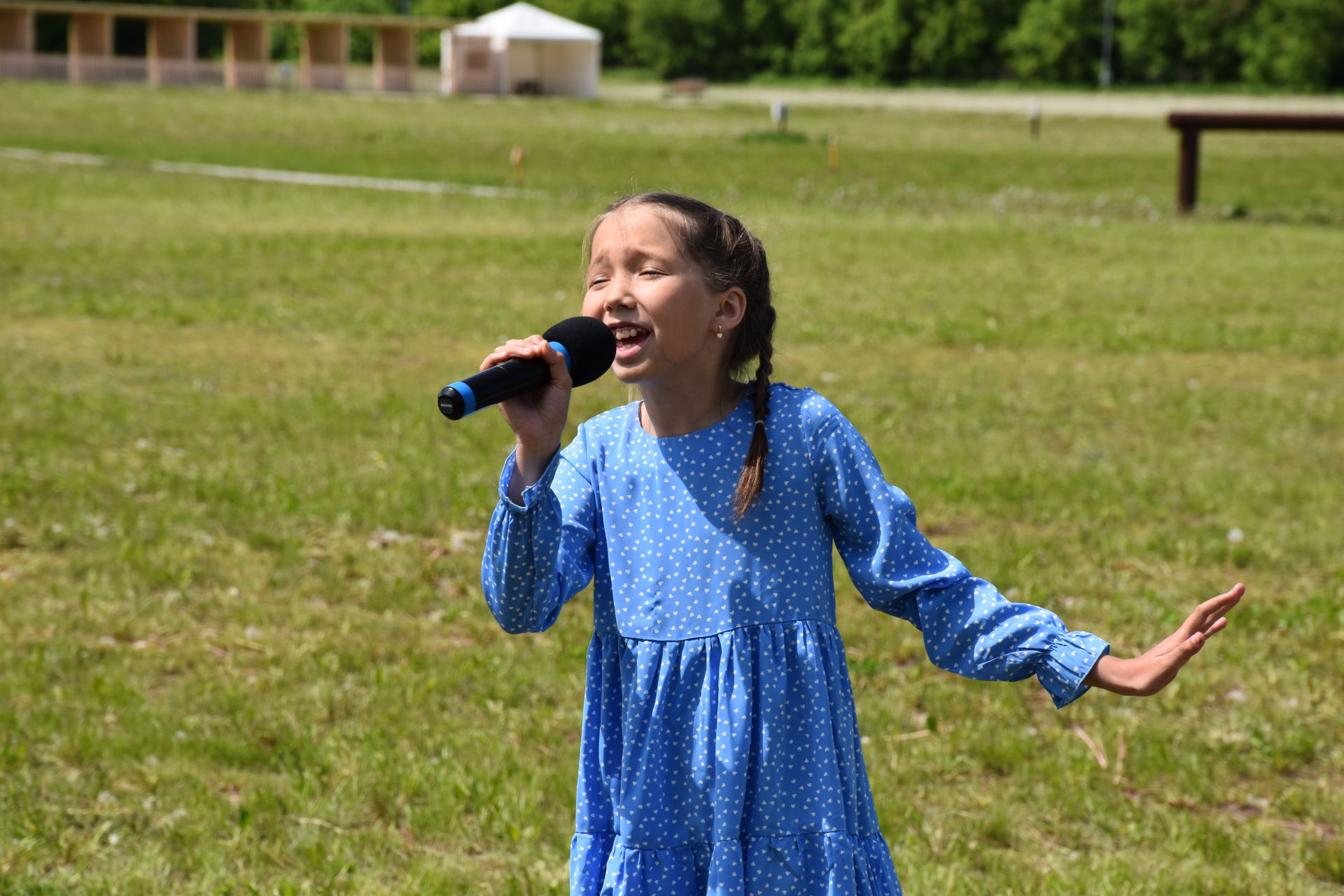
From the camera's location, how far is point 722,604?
8.42ft

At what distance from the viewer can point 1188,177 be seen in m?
21.5

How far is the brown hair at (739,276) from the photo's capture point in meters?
2.60

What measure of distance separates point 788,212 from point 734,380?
1894 centimetres

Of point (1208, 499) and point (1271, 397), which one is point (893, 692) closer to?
point (1208, 499)

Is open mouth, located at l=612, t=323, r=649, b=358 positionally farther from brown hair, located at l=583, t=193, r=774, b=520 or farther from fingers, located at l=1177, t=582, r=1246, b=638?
fingers, located at l=1177, t=582, r=1246, b=638

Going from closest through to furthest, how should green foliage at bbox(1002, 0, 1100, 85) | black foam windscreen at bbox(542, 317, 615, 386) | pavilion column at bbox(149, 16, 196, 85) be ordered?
black foam windscreen at bbox(542, 317, 615, 386) < pavilion column at bbox(149, 16, 196, 85) < green foliage at bbox(1002, 0, 1100, 85)

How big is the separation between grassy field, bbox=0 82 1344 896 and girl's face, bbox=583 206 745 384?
1.22ft

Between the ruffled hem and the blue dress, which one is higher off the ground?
the blue dress

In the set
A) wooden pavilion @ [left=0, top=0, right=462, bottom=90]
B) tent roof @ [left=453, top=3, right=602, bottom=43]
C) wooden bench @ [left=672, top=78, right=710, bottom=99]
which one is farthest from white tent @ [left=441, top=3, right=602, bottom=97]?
wooden bench @ [left=672, top=78, right=710, bottom=99]

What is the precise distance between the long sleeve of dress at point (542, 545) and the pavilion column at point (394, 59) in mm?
64814

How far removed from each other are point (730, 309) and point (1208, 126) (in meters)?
19.8

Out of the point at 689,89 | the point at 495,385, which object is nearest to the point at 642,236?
the point at 495,385

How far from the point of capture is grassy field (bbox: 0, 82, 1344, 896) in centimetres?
425

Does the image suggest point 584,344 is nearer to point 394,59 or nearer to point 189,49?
point 189,49
